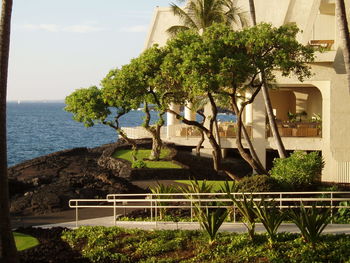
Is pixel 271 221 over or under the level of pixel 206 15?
under

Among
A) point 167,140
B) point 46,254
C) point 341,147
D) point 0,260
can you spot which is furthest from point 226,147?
point 0,260

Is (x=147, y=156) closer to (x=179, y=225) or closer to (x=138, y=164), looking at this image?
(x=138, y=164)

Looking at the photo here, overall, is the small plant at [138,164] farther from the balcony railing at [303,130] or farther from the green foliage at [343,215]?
the green foliage at [343,215]

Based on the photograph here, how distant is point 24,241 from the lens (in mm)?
17375

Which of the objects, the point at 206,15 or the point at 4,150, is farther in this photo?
the point at 206,15

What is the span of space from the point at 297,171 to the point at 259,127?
14.3 metres

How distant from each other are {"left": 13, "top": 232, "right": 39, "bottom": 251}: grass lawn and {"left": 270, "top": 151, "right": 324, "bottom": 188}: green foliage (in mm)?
8209

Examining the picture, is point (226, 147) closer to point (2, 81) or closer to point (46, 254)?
point (46, 254)

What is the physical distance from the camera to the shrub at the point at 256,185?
1938 cm

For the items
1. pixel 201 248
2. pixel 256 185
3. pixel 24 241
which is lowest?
pixel 24 241

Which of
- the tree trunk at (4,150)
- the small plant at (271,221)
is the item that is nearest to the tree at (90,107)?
the small plant at (271,221)

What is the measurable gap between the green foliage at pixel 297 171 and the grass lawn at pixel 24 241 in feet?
26.9

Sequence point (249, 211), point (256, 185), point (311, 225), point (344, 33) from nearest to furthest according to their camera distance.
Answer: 1. point (311, 225)
2. point (249, 211)
3. point (256, 185)
4. point (344, 33)

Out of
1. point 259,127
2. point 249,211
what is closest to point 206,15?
point 259,127
